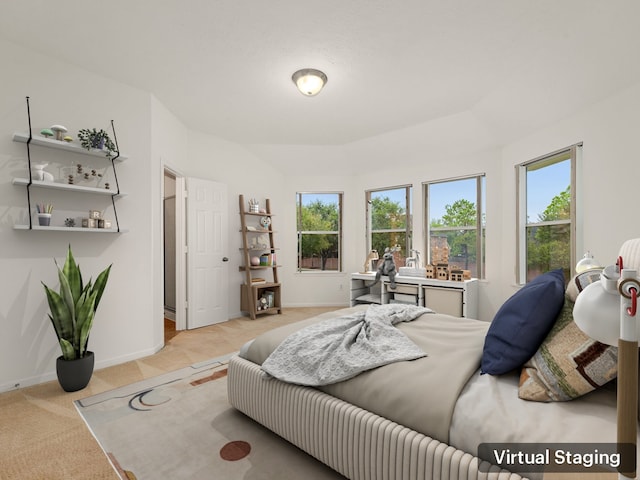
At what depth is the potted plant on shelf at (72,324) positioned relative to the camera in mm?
2404

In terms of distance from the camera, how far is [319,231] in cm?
573

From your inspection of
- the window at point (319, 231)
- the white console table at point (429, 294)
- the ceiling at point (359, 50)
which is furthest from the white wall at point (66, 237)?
the white console table at point (429, 294)

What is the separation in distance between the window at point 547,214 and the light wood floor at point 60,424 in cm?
348

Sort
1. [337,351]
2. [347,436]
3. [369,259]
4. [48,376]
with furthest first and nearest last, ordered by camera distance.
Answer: [369,259]
[48,376]
[337,351]
[347,436]

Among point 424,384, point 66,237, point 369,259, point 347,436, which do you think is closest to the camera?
point 424,384

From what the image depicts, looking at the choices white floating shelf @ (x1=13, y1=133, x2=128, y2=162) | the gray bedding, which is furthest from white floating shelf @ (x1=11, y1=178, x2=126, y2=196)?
the gray bedding

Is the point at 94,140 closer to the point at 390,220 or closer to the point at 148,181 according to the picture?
the point at 148,181

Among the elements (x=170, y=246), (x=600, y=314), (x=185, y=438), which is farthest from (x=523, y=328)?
(x=170, y=246)

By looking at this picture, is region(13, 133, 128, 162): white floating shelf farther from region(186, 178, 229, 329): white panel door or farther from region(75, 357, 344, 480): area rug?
region(75, 357, 344, 480): area rug

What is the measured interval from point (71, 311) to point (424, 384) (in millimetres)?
2564

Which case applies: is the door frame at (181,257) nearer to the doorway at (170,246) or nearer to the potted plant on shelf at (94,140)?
the doorway at (170,246)

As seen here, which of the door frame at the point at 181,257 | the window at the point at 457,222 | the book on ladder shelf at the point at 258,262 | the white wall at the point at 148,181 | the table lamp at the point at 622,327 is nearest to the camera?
the table lamp at the point at 622,327

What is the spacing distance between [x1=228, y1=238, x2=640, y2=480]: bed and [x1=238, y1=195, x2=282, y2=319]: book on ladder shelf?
3005 mm

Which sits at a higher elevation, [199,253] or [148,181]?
[148,181]
